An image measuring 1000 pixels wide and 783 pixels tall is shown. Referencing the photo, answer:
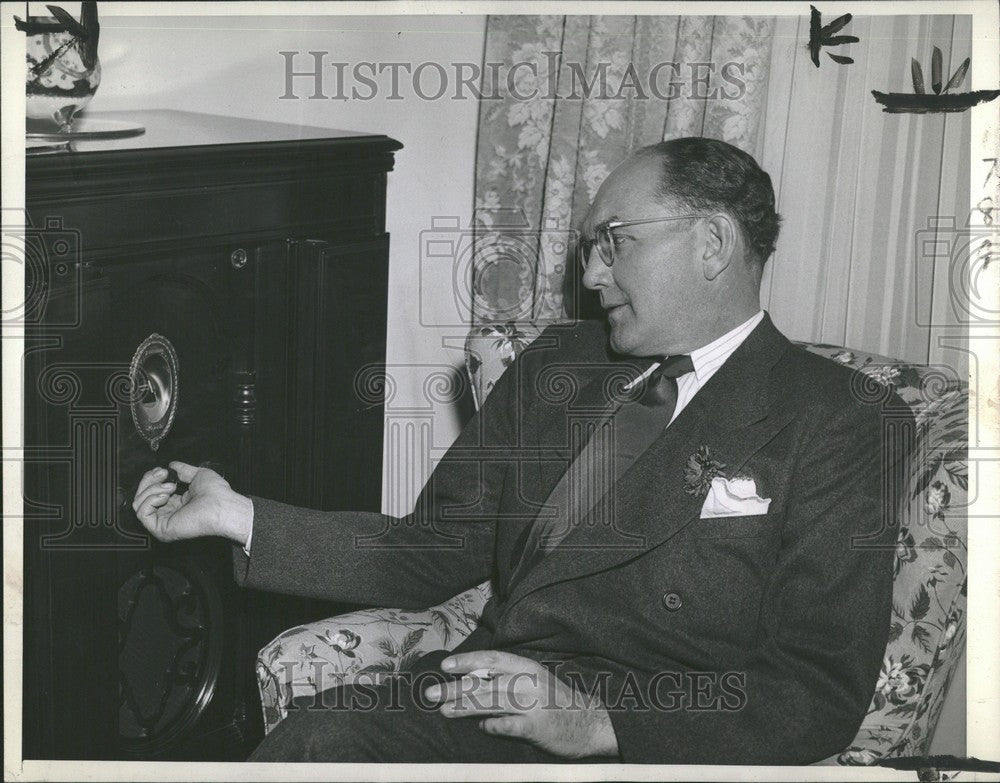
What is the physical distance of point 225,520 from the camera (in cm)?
179

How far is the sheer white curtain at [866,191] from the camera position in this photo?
2129mm

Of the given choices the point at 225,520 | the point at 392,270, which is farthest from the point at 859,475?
the point at 392,270

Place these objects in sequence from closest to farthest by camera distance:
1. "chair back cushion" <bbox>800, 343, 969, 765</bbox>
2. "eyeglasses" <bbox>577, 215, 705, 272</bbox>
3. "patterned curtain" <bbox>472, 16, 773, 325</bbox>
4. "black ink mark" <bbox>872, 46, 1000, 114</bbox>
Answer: "chair back cushion" <bbox>800, 343, 969, 765</bbox> → "eyeglasses" <bbox>577, 215, 705, 272</bbox> → "black ink mark" <bbox>872, 46, 1000, 114</bbox> → "patterned curtain" <bbox>472, 16, 773, 325</bbox>

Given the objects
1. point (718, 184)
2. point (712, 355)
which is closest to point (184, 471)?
point (712, 355)

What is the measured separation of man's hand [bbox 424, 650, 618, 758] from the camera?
5.17ft

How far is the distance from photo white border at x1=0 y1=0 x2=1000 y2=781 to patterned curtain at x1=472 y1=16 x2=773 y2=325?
0.26 m

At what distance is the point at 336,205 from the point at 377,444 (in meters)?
0.59

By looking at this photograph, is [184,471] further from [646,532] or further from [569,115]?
[569,115]

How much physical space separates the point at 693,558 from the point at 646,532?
0.09 m

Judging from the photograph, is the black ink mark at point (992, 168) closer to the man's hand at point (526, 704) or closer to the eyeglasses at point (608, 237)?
the eyeglasses at point (608, 237)

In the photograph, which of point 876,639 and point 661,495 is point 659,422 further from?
point 876,639

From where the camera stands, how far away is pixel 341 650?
176 cm

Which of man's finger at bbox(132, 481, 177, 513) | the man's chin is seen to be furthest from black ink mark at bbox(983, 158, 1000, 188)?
man's finger at bbox(132, 481, 177, 513)

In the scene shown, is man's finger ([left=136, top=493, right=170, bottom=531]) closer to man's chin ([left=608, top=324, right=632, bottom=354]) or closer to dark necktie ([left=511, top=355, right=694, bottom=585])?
dark necktie ([left=511, top=355, right=694, bottom=585])
